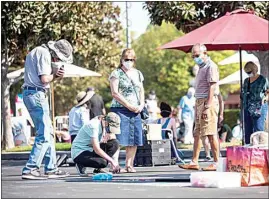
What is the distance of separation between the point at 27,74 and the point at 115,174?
220 centimetres

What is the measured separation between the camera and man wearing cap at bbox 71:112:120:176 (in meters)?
13.6

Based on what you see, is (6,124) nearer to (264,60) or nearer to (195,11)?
(195,11)

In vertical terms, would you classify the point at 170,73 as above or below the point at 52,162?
above

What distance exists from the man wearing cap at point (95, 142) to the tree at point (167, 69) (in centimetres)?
6097

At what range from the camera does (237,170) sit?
11555mm

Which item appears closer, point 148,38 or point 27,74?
point 27,74

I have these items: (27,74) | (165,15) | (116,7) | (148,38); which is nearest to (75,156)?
(27,74)

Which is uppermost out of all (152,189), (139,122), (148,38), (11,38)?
(148,38)

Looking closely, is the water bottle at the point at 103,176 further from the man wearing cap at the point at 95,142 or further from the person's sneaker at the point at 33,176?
the person's sneaker at the point at 33,176

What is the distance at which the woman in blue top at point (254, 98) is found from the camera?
1562 centimetres

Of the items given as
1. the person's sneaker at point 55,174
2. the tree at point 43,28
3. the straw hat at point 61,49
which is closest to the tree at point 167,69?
the tree at point 43,28

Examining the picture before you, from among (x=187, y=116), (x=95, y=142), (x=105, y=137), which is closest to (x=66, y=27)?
(x=187, y=116)

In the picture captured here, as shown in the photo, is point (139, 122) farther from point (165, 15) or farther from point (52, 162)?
point (165, 15)

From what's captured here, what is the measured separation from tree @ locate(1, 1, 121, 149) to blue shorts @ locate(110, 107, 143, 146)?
11.5m
